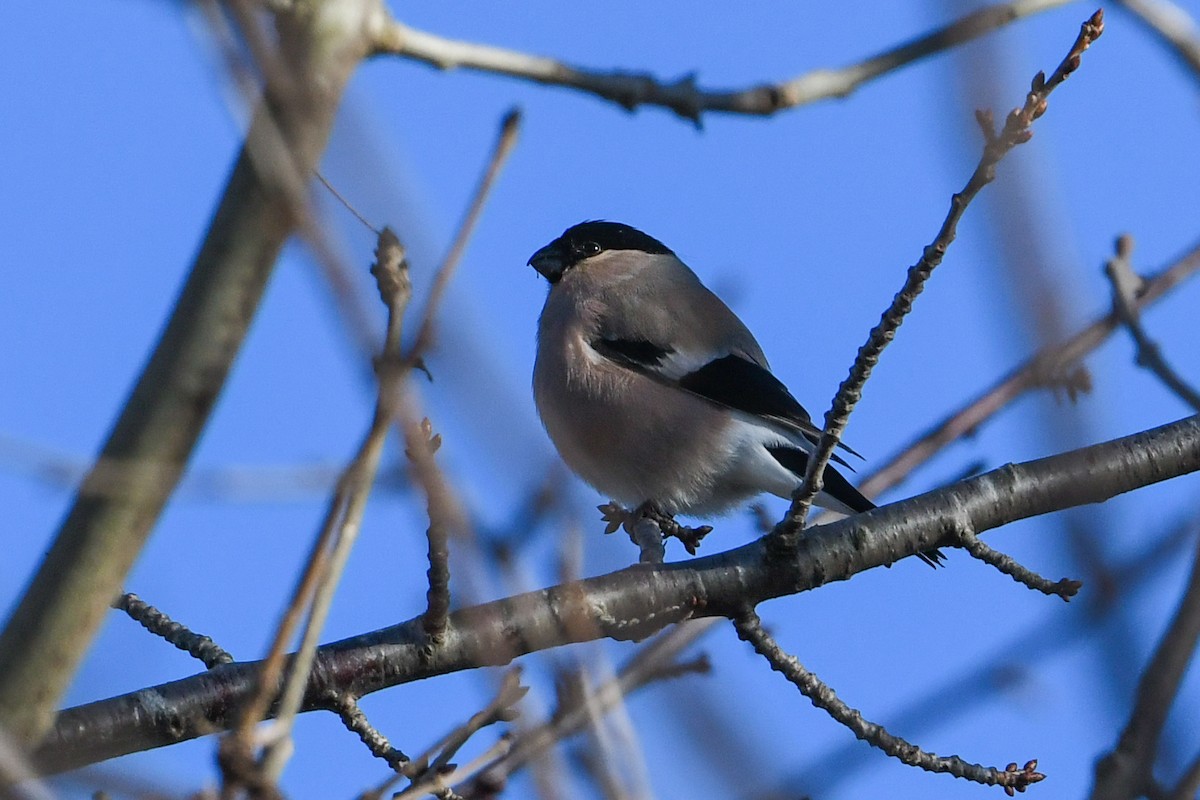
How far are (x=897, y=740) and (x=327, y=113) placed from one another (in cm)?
188

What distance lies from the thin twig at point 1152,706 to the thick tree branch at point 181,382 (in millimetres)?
750

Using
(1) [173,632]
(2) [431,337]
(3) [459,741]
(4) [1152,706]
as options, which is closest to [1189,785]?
(4) [1152,706]

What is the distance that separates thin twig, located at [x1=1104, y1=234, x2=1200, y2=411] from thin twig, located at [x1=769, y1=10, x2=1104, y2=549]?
17.2 inches

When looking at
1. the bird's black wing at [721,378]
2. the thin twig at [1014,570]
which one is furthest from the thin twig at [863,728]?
the bird's black wing at [721,378]

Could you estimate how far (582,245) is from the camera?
569 centimetres

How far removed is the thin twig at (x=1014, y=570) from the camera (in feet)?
9.12

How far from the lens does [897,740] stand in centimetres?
265

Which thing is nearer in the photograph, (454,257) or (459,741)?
(454,257)

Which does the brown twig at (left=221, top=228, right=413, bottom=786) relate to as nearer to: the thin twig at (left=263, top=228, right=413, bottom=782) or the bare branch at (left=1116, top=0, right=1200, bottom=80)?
the thin twig at (left=263, top=228, right=413, bottom=782)

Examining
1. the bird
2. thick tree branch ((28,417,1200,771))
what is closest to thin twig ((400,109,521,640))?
thick tree branch ((28,417,1200,771))

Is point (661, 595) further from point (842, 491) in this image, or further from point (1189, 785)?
point (1189, 785)

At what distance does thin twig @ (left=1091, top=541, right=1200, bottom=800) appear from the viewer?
0.87 m

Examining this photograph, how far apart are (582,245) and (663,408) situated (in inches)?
48.5

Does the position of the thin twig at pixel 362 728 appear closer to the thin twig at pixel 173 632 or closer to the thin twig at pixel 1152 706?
the thin twig at pixel 173 632
